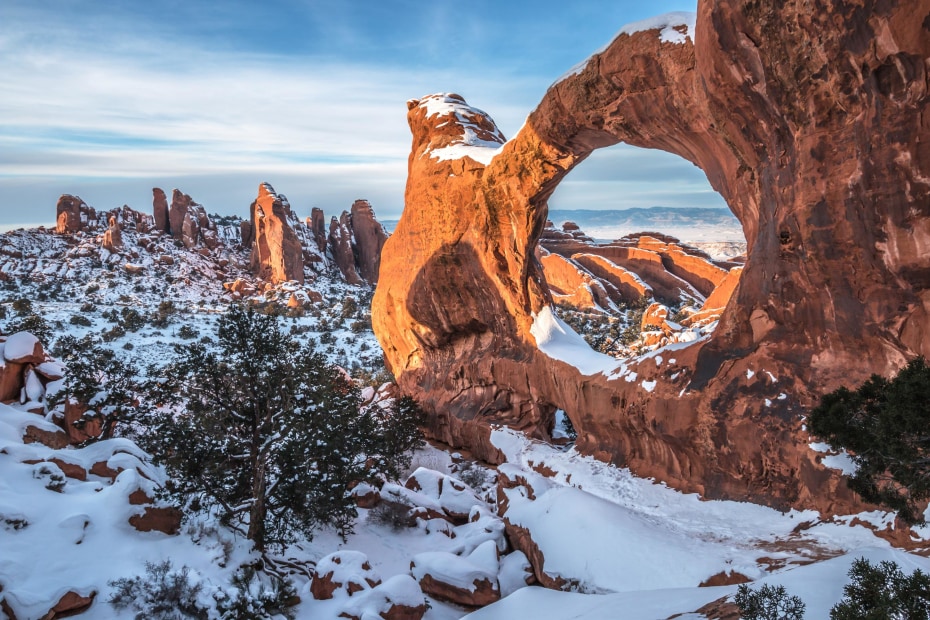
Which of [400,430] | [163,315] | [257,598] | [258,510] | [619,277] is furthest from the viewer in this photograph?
[619,277]

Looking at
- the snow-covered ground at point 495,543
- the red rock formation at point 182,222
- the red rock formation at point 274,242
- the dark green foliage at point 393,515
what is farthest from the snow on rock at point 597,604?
the red rock formation at point 182,222

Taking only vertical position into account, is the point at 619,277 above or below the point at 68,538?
above

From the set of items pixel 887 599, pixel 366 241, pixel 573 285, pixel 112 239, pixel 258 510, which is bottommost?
pixel 258 510

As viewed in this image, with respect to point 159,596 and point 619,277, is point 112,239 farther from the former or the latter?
point 159,596

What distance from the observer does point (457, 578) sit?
1021 centimetres

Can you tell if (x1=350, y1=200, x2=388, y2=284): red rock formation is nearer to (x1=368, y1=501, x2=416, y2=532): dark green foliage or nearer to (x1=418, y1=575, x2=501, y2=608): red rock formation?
(x1=368, y1=501, x2=416, y2=532): dark green foliage

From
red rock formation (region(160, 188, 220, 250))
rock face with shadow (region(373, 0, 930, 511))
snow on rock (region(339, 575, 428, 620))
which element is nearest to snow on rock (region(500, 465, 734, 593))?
rock face with shadow (region(373, 0, 930, 511))

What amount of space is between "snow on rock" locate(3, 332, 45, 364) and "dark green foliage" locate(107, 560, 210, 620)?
10.4m

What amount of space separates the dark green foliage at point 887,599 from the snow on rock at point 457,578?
767 centimetres

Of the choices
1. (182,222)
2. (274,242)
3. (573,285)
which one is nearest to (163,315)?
(274,242)

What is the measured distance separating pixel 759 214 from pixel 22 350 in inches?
736

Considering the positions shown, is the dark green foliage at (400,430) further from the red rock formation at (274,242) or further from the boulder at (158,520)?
the red rock formation at (274,242)

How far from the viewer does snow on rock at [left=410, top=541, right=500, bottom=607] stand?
10094 mm

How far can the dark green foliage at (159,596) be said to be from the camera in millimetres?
7773
